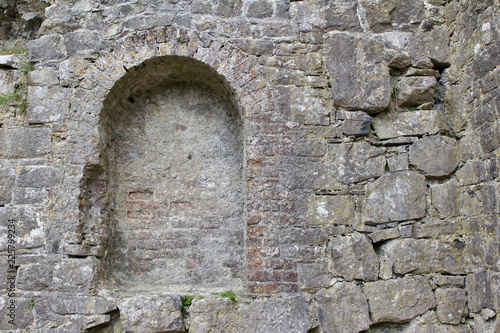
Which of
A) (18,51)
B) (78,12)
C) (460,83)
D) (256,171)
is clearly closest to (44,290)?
(256,171)

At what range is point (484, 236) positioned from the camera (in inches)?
103

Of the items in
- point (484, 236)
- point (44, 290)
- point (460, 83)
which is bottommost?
point (44, 290)

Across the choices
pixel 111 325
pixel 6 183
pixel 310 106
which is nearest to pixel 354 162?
pixel 310 106

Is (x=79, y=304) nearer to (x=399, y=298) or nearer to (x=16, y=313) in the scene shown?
(x=16, y=313)

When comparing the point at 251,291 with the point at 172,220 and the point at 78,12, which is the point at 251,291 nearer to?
the point at 172,220

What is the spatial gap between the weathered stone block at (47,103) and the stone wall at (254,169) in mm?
17

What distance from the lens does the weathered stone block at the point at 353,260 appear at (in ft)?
9.11

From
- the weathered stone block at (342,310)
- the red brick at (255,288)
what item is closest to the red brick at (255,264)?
the red brick at (255,288)

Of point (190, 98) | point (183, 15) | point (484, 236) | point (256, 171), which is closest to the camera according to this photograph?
point (484, 236)

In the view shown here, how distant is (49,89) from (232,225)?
6.31 feet

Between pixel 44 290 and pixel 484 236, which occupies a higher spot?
pixel 484 236

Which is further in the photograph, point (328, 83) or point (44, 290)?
point (328, 83)

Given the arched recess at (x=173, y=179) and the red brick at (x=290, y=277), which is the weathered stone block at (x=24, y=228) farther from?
the red brick at (x=290, y=277)

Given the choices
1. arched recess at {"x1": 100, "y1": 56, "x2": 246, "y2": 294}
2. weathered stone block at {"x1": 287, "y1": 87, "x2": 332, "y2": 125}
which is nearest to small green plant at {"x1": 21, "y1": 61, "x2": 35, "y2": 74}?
arched recess at {"x1": 100, "y1": 56, "x2": 246, "y2": 294}
